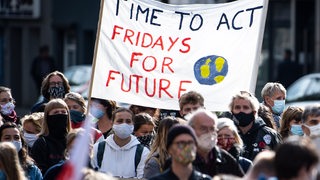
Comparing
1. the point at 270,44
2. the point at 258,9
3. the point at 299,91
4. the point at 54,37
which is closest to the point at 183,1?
the point at 270,44

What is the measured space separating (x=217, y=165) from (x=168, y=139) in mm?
915

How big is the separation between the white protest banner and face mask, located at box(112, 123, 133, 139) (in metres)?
0.73

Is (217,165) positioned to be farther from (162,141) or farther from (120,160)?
(120,160)

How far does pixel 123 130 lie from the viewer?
40.0 ft

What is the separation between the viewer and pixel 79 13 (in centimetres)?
3912

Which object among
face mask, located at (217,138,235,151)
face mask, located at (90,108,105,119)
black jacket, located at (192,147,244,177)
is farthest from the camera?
face mask, located at (90,108,105,119)

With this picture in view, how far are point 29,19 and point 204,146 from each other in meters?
31.4

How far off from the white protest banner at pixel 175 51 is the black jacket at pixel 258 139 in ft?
2.77

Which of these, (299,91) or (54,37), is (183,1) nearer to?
(54,37)

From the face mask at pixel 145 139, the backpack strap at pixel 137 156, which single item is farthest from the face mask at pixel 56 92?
the backpack strap at pixel 137 156

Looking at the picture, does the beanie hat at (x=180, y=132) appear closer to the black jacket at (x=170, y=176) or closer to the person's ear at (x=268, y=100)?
the black jacket at (x=170, y=176)

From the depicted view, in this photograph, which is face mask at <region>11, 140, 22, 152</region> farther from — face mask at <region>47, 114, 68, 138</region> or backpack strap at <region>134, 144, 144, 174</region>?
backpack strap at <region>134, 144, 144, 174</region>

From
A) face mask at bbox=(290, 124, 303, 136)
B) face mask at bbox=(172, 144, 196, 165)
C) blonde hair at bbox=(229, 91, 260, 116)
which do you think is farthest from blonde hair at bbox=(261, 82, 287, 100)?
face mask at bbox=(172, 144, 196, 165)

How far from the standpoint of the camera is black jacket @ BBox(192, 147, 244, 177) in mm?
10031
